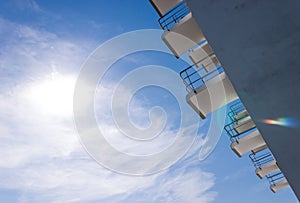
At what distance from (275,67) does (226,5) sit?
5.21 feet

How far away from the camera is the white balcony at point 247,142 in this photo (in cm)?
801

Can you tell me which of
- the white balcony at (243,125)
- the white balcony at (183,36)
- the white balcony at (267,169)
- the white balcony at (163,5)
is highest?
the white balcony at (163,5)

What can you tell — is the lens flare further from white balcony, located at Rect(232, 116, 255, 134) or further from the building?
white balcony, located at Rect(232, 116, 255, 134)

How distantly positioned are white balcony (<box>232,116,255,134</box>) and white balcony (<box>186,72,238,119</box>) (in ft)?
5.17

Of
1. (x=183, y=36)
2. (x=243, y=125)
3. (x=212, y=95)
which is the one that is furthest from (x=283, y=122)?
(x=243, y=125)

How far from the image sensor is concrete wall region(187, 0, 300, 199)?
3.92m

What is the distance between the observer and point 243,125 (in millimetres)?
8031

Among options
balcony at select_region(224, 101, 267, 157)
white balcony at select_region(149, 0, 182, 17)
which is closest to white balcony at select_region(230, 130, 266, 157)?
balcony at select_region(224, 101, 267, 157)

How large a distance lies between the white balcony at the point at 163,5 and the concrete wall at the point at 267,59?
8.43 ft

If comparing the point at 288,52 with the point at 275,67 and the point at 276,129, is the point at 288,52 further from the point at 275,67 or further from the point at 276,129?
the point at 276,129

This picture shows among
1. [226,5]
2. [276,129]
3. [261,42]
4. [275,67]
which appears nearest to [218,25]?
[226,5]

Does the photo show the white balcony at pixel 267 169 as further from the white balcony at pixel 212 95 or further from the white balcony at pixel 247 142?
the white balcony at pixel 212 95

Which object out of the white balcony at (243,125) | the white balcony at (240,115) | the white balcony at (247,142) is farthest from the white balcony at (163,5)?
the white balcony at (247,142)

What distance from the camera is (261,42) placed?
4.20 meters
